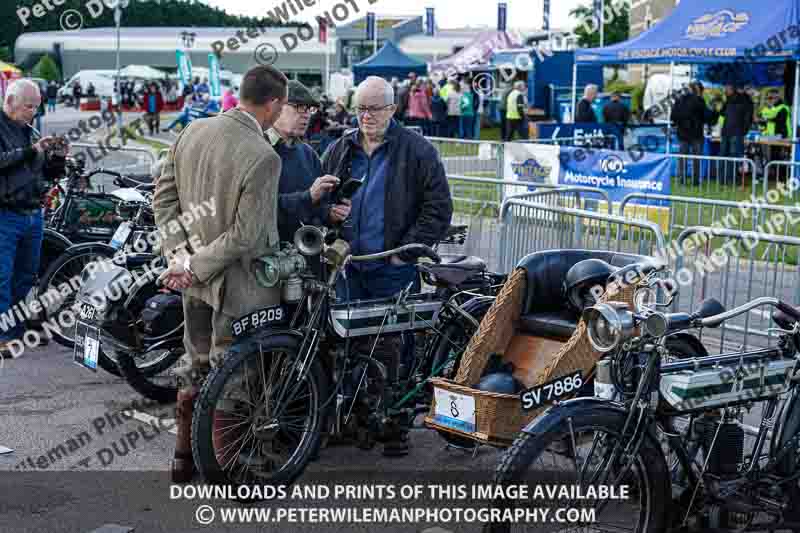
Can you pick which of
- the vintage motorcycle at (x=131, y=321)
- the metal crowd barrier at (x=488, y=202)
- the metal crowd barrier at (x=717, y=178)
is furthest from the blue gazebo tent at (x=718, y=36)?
the vintage motorcycle at (x=131, y=321)

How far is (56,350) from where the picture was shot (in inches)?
329

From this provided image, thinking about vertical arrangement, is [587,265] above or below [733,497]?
above

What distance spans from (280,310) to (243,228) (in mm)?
474

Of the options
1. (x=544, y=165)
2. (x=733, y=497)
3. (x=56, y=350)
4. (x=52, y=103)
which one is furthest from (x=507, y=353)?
(x=52, y=103)

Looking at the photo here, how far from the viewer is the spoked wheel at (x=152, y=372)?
22.1 ft

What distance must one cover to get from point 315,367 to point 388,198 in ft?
4.25

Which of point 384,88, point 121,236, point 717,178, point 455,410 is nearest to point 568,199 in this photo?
point 121,236

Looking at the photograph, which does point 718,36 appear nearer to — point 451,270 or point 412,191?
point 412,191

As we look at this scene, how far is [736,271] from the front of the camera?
7617 millimetres

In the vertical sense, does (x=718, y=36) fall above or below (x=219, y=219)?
above

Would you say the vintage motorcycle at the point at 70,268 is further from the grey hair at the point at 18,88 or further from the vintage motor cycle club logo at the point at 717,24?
the vintage motor cycle club logo at the point at 717,24

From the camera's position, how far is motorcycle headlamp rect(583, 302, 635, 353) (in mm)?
4152

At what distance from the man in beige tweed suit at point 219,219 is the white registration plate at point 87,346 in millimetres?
1185

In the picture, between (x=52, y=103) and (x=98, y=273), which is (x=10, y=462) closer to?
(x=98, y=273)
